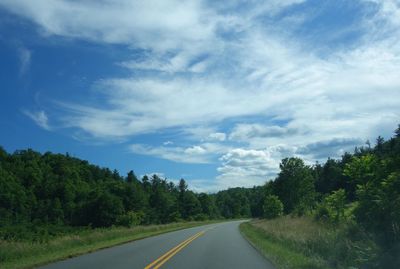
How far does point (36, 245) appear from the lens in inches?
888

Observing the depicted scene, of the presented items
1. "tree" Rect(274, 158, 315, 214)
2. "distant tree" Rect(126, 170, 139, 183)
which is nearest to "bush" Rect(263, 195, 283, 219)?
"tree" Rect(274, 158, 315, 214)

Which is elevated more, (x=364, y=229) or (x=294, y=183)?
(x=294, y=183)

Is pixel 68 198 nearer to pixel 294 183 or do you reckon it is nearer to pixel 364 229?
pixel 294 183

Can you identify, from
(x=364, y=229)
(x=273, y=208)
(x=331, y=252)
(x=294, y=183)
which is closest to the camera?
(x=364, y=229)

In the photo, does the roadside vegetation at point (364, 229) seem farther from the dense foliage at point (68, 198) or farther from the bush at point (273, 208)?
the dense foliage at point (68, 198)

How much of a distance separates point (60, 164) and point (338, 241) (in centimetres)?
12012

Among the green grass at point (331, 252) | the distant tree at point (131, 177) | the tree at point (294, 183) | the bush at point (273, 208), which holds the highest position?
the distant tree at point (131, 177)

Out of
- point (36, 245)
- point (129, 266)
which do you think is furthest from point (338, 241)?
point (36, 245)

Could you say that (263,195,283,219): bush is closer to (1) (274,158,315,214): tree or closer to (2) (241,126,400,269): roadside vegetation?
(1) (274,158,315,214): tree

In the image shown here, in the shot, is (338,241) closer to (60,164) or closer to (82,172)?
(60,164)

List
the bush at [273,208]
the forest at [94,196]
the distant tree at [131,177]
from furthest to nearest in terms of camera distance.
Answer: the distant tree at [131,177] → the forest at [94,196] → the bush at [273,208]

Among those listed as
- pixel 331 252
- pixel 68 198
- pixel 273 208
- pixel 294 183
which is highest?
pixel 68 198

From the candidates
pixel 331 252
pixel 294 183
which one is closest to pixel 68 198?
pixel 294 183

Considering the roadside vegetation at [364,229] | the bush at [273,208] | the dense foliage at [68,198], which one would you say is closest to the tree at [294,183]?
the bush at [273,208]
